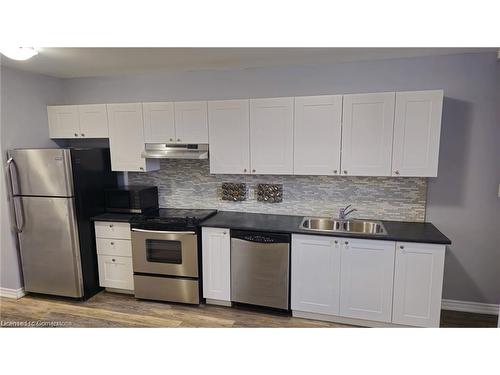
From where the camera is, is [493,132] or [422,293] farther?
[493,132]

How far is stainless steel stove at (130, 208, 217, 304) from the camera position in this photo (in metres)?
2.96

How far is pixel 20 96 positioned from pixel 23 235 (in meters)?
1.46

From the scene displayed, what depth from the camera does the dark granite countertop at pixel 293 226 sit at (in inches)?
98.3

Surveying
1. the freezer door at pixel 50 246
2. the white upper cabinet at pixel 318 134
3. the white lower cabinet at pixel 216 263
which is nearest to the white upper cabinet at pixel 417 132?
the white upper cabinet at pixel 318 134

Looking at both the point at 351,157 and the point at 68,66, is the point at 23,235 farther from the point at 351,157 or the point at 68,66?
the point at 351,157


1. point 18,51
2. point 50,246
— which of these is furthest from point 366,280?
point 50,246

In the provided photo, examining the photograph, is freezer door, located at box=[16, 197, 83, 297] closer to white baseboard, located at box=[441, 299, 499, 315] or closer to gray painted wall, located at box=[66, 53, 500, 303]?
gray painted wall, located at box=[66, 53, 500, 303]

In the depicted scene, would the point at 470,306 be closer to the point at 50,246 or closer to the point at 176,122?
the point at 176,122

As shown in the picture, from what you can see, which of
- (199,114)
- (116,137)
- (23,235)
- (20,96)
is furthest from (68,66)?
(23,235)

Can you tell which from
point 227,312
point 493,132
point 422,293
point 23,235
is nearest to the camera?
point 422,293

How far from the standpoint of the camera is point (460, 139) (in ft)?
9.20

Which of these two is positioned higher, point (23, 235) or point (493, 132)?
point (493, 132)
